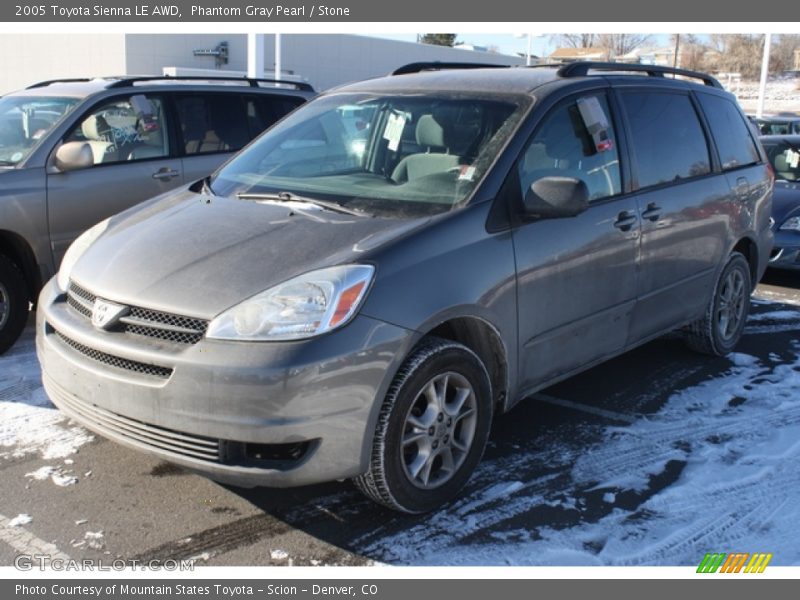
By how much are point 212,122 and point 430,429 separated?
14.0 ft

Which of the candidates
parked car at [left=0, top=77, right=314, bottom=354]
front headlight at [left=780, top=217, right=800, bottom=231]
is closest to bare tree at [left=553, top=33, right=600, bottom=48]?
front headlight at [left=780, top=217, right=800, bottom=231]

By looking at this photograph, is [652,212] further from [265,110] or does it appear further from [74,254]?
[265,110]

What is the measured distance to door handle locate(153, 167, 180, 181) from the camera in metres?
6.34

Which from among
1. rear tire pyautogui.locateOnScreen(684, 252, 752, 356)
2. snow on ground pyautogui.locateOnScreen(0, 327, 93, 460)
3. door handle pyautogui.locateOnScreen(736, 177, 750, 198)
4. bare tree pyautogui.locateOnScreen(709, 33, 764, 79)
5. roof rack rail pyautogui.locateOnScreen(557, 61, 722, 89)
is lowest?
snow on ground pyautogui.locateOnScreen(0, 327, 93, 460)

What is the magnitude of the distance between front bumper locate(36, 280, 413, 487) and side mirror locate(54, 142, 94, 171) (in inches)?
107

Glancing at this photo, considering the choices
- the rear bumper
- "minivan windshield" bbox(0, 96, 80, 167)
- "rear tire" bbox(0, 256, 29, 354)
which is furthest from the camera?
the rear bumper

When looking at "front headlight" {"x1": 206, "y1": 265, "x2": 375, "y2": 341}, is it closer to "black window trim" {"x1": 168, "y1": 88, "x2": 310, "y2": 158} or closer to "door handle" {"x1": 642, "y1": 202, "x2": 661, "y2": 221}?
"door handle" {"x1": 642, "y1": 202, "x2": 661, "y2": 221}

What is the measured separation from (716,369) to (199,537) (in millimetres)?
3807

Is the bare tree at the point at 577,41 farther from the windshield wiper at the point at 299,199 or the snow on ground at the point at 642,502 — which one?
the windshield wiper at the point at 299,199

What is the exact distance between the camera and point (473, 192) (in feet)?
12.3

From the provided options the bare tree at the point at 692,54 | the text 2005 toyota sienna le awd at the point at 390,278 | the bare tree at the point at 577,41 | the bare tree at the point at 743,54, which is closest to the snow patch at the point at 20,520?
the text 2005 toyota sienna le awd at the point at 390,278

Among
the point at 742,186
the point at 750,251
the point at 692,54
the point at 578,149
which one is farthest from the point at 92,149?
the point at 692,54

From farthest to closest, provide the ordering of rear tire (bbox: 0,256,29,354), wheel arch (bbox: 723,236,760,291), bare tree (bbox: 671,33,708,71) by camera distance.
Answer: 1. bare tree (bbox: 671,33,708,71)
2. wheel arch (bbox: 723,236,760,291)
3. rear tire (bbox: 0,256,29,354)

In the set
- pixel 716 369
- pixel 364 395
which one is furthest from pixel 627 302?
pixel 364 395
